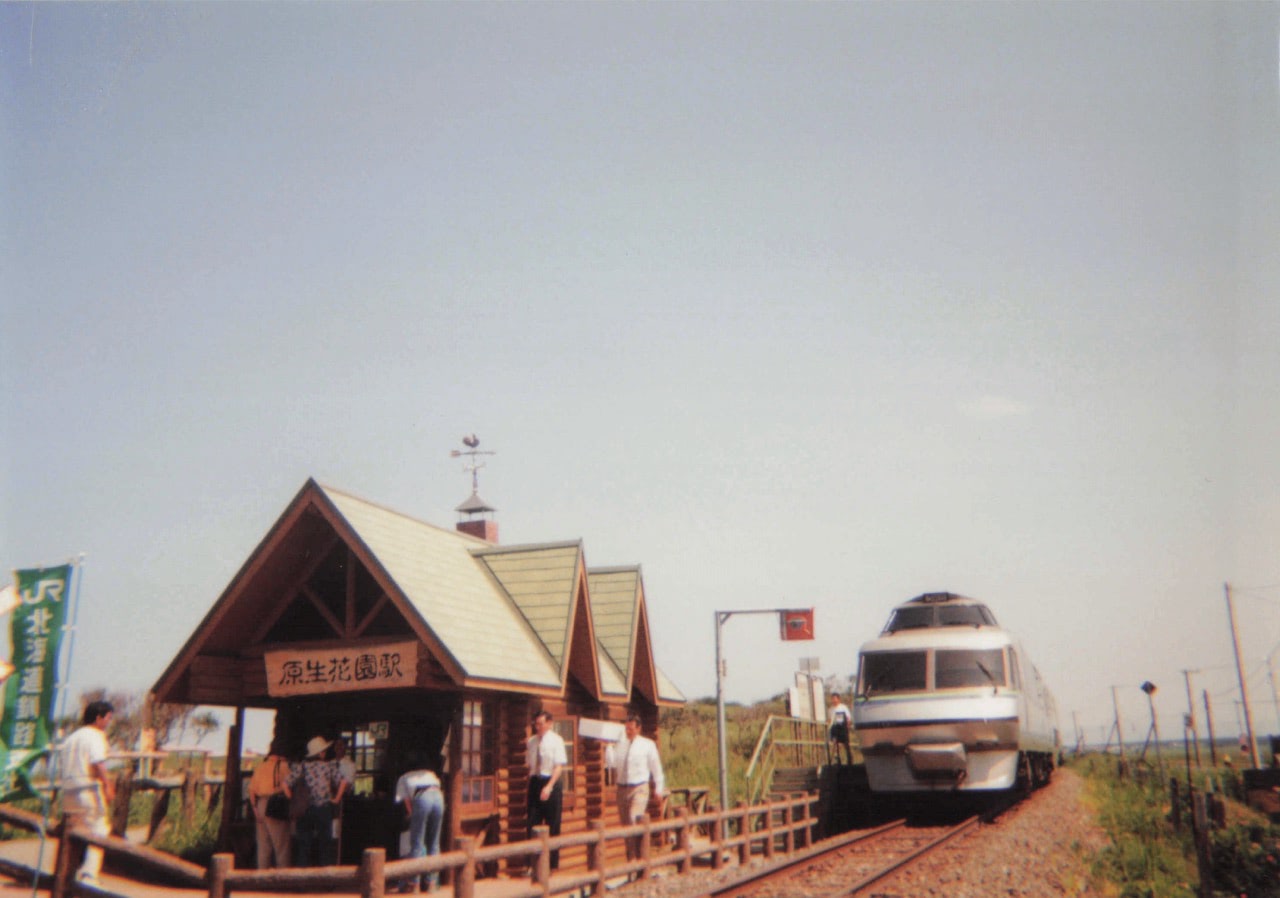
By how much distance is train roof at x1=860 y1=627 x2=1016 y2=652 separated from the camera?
61.6 ft

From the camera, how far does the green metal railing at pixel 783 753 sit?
74.5ft

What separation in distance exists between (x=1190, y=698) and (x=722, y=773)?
48.8 meters

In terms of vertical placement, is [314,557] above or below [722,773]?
above

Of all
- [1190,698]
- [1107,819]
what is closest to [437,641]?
[1107,819]

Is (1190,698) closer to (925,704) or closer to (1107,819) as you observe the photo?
(1107,819)

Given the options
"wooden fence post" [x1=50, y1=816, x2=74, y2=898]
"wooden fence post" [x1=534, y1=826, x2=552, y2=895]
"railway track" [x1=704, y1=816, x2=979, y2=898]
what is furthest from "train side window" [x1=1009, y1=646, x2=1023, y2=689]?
"wooden fence post" [x1=50, y1=816, x2=74, y2=898]

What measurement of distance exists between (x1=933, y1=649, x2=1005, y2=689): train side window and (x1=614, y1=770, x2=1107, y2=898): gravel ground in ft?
7.72

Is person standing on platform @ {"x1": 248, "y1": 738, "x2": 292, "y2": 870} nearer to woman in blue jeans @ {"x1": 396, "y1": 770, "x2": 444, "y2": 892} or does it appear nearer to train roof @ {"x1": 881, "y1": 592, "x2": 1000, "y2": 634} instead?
woman in blue jeans @ {"x1": 396, "y1": 770, "x2": 444, "y2": 892}

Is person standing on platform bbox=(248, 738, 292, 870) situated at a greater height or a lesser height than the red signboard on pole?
lesser

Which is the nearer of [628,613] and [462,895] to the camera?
[462,895]

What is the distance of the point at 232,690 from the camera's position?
1442cm

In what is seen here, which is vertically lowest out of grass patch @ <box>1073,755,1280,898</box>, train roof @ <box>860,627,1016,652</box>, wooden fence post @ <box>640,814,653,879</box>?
grass patch @ <box>1073,755,1280,898</box>

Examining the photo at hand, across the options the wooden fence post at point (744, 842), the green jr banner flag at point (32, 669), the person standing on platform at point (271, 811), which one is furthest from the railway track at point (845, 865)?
the green jr banner flag at point (32, 669)

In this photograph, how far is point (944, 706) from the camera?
1791cm
